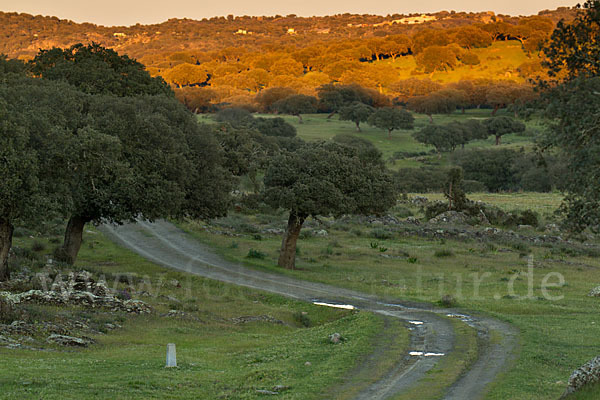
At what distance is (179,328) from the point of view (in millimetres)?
24953

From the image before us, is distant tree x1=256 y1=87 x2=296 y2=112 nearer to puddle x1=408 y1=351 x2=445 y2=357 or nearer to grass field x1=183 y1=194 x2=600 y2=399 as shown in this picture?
grass field x1=183 y1=194 x2=600 y2=399

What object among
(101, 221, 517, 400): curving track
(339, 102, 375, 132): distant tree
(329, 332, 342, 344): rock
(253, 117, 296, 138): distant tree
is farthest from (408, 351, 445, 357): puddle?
(339, 102, 375, 132): distant tree

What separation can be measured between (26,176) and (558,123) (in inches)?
810

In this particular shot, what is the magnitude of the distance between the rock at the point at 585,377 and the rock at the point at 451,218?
5318cm

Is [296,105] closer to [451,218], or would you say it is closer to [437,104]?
[437,104]

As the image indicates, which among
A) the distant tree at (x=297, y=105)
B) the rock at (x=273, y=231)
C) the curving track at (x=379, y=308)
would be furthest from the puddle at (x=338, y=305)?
the distant tree at (x=297, y=105)

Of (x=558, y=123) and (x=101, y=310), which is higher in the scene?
(x=558, y=123)

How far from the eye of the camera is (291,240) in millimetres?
40531

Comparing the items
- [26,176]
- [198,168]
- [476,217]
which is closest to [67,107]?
[26,176]

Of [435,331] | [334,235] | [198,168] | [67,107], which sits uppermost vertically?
[67,107]

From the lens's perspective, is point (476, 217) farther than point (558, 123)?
Yes

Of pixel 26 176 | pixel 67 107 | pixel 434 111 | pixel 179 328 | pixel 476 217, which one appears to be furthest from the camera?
pixel 434 111

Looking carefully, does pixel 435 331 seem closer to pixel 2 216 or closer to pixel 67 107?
pixel 2 216

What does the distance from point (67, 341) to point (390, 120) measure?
132m
